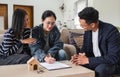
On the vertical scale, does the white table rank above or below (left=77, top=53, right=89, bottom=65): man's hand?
below

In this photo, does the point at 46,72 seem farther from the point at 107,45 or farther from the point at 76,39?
the point at 76,39

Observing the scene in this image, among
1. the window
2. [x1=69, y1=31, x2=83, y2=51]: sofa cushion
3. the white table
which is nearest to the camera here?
the white table

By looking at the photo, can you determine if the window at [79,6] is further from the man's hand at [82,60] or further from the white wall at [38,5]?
the man's hand at [82,60]

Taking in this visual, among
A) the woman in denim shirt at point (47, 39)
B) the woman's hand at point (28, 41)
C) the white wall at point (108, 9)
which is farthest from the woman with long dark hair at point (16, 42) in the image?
the white wall at point (108, 9)

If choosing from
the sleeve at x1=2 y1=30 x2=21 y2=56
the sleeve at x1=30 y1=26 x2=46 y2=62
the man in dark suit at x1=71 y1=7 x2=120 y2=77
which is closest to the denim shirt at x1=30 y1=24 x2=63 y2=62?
the sleeve at x1=30 y1=26 x2=46 y2=62

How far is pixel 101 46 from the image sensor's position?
1714 millimetres

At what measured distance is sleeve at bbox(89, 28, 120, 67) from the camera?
1555 millimetres

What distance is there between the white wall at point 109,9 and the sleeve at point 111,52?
3.17 meters

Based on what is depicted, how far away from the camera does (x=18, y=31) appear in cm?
206

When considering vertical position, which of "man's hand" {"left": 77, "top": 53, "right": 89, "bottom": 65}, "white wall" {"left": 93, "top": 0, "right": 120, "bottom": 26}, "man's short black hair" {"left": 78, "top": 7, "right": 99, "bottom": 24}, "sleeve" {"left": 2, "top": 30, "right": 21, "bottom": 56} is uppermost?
"white wall" {"left": 93, "top": 0, "right": 120, "bottom": 26}

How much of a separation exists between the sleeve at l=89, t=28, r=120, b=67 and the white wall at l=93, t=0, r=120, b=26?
317 cm

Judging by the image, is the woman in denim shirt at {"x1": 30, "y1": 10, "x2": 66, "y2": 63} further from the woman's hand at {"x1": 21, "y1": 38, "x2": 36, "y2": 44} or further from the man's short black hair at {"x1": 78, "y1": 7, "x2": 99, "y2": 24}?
the man's short black hair at {"x1": 78, "y1": 7, "x2": 99, "y2": 24}

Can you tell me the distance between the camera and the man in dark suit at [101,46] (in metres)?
1.55

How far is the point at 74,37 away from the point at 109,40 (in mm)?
1271
